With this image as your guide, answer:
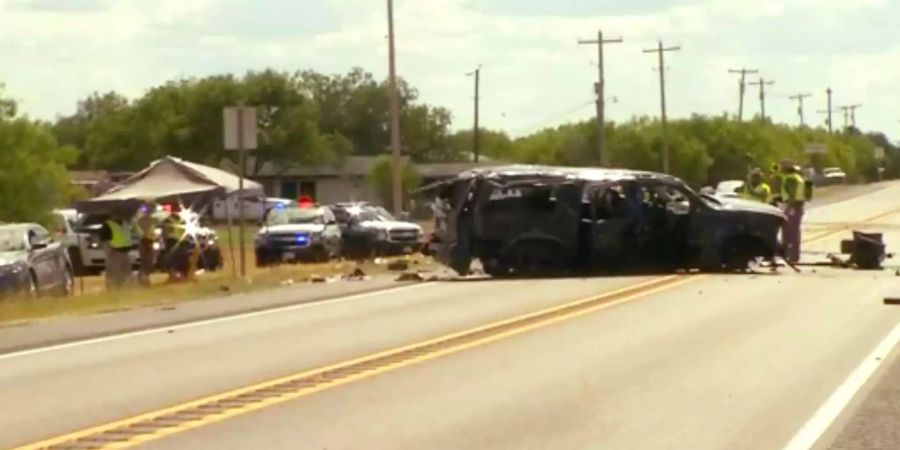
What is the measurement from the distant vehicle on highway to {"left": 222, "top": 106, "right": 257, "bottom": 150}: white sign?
11423 cm

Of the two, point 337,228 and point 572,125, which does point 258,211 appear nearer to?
point 337,228

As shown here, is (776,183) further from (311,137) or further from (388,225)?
(311,137)

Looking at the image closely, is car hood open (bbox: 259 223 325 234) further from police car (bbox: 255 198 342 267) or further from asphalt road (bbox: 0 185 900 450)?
asphalt road (bbox: 0 185 900 450)

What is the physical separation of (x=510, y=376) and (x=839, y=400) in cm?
299

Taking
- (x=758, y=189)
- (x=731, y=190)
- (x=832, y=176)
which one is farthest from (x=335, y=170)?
(x=758, y=189)

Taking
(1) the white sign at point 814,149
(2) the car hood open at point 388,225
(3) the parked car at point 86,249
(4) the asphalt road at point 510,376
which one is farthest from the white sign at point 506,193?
(1) the white sign at point 814,149

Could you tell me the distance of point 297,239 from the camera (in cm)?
4409

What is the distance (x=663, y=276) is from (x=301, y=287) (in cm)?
646

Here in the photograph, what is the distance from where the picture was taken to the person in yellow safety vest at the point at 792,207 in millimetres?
Answer: 34531

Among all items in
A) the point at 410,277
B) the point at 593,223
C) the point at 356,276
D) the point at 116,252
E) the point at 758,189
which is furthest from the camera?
the point at 758,189

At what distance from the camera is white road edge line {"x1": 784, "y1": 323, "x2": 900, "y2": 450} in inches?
483

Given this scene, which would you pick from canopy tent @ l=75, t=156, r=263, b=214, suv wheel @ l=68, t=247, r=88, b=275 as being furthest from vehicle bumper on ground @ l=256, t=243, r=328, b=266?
suv wheel @ l=68, t=247, r=88, b=275

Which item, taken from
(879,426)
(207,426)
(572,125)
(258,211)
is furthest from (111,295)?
(572,125)

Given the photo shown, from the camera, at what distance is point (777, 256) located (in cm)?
3316
